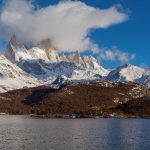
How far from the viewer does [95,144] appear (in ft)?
481

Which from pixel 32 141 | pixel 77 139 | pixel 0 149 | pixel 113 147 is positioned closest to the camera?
pixel 0 149

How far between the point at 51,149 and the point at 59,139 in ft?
94.5

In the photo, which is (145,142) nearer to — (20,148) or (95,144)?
(95,144)

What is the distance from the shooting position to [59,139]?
15975 centimetres

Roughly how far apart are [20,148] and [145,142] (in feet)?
148

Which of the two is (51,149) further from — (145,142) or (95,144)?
(145,142)

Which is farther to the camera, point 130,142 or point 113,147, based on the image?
point 130,142

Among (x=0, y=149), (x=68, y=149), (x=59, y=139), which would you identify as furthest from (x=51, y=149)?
(x=59, y=139)

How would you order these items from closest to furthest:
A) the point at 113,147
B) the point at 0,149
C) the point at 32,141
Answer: the point at 0,149
the point at 113,147
the point at 32,141

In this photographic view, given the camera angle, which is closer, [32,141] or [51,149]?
[51,149]

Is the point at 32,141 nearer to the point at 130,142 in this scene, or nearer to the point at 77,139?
the point at 77,139

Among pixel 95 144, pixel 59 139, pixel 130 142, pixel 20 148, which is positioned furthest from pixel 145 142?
pixel 20 148

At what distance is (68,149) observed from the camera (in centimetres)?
13238

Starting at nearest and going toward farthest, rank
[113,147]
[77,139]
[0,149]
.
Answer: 1. [0,149]
2. [113,147]
3. [77,139]
